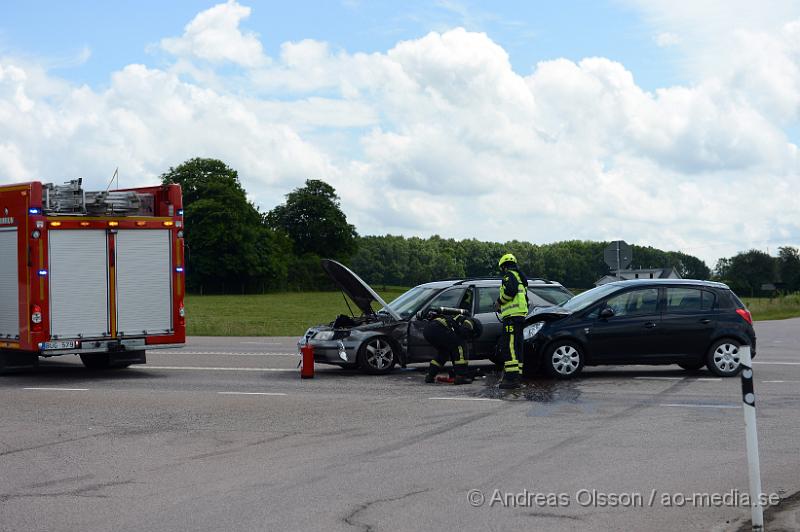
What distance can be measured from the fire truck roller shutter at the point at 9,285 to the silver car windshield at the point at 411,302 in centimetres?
601

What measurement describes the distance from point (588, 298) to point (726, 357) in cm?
228

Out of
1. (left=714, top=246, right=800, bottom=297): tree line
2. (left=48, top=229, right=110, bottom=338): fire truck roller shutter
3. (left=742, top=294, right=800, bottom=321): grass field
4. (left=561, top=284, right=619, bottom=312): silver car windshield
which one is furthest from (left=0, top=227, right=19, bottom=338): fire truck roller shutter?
(left=714, top=246, right=800, bottom=297): tree line

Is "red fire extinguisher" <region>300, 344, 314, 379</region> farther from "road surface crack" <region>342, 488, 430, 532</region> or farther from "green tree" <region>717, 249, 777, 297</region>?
"green tree" <region>717, 249, 777, 297</region>

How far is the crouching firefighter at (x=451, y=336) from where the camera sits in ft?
47.0

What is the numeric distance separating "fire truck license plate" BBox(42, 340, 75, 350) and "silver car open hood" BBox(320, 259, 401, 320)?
13.8 feet

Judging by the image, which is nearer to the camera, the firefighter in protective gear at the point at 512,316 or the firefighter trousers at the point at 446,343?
the firefighter in protective gear at the point at 512,316

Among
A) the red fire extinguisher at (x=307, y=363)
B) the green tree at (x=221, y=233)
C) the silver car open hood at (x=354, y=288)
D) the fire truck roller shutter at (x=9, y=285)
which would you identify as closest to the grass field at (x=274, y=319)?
the silver car open hood at (x=354, y=288)

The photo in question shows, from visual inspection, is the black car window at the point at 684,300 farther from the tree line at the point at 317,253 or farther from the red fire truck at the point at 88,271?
the tree line at the point at 317,253

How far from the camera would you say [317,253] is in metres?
106

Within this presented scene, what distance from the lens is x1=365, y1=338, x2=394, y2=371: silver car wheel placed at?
51.1 ft

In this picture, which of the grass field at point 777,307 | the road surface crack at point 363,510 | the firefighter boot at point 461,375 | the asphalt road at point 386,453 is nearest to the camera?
the road surface crack at point 363,510

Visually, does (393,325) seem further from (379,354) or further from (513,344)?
(513,344)

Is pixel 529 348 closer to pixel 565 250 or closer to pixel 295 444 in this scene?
pixel 295 444

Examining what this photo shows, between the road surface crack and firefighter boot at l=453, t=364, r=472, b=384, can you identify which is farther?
firefighter boot at l=453, t=364, r=472, b=384
